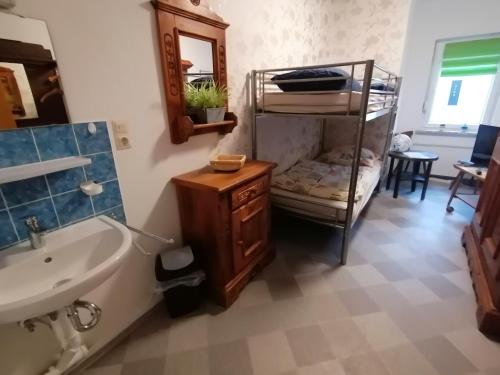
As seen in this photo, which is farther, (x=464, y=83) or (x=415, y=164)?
(x=464, y=83)

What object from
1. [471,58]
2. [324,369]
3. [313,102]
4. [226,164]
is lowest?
[324,369]

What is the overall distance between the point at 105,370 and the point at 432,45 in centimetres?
492

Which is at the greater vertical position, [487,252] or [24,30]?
[24,30]

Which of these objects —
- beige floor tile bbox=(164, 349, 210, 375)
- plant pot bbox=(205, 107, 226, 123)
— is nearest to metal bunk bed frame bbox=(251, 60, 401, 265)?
plant pot bbox=(205, 107, 226, 123)

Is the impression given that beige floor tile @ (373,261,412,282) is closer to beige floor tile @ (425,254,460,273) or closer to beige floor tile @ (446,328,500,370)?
beige floor tile @ (425,254,460,273)

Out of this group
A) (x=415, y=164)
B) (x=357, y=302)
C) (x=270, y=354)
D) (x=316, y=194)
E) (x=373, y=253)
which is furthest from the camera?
(x=415, y=164)

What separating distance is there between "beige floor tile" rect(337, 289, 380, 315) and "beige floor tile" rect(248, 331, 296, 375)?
0.49 metres

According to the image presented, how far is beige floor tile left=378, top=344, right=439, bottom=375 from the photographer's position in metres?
1.21

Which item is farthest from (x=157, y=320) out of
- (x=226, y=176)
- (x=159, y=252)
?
(x=226, y=176)

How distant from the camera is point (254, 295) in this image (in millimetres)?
1699

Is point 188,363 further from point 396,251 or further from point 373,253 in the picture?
point 396,251

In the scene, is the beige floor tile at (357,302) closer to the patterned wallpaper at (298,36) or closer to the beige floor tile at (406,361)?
the beige floor tile at (406,361)

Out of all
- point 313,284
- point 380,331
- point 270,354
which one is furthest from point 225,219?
point 380,331

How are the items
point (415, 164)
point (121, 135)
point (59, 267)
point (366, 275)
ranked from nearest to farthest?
point (59, 267), point (121, 135), point (366, 275), point (415, 164)
